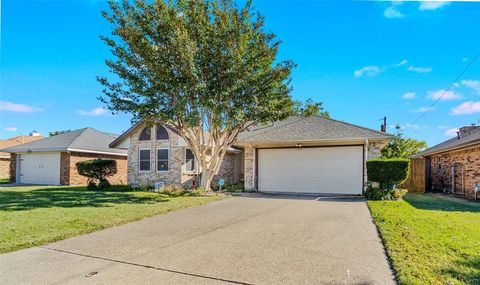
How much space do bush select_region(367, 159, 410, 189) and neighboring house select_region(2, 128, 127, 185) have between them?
17.3m

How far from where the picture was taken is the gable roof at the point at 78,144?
68.8ft

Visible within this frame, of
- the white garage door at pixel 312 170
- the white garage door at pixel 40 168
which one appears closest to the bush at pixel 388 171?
the white garage door at pixel 312 170

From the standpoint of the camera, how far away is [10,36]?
1153 centimetres

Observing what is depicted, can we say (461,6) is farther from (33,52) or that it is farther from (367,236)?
(33,52)

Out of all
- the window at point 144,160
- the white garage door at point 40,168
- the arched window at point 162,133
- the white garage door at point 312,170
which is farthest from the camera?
the white garage door at point 40,168

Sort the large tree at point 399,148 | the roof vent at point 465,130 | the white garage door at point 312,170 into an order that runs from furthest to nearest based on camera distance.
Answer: the large tree at point 399,148 → the roof vent at point 465,130 → the white garage door at point 312,170

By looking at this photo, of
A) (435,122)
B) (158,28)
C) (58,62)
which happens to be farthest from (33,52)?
(435,122)

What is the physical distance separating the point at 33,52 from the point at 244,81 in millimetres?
8999

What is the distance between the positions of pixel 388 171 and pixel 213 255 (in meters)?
10.5

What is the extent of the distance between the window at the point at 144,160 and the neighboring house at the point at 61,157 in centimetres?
442

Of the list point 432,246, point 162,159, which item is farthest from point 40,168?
point 432,246

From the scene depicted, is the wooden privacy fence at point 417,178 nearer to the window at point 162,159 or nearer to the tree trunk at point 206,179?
the tree trunk at point 206,179

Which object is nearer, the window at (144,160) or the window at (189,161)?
the window at (189,161)

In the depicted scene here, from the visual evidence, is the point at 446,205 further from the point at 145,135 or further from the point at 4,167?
the point at 4,167
